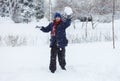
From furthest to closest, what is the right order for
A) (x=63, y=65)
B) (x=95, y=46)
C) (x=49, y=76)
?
(x=95, y=46) → (x=63, y=65) → (x=49, y=76)

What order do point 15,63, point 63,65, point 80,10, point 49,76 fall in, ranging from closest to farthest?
point 49,76
point 63,65
point 15,63
point 80,10

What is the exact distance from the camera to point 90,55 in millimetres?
13492

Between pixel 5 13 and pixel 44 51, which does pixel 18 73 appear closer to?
pixel 44 51

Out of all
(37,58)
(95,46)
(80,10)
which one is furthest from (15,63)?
(80,10)

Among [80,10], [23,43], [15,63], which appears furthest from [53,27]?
[80,10]

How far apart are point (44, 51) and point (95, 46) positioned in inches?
94.7

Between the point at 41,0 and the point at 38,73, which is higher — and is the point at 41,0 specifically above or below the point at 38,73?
above

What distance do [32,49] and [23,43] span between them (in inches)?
88.2

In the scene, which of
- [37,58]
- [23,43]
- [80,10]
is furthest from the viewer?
[80,10]

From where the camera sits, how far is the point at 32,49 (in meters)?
15.2

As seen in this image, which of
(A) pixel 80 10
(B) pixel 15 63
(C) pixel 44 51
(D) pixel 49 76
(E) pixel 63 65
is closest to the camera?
(D) pixel 49 76

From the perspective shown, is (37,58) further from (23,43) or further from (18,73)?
(23,43)

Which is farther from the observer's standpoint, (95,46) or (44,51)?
(95,46)

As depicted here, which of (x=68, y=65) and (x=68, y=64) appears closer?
(x=68, y=65)
